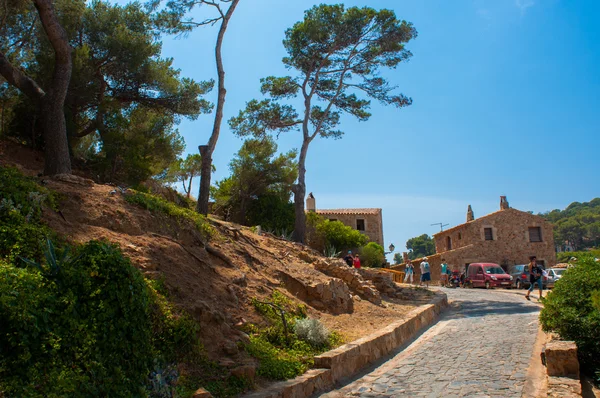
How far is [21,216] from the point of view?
580 cm

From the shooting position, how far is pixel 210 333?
610cm

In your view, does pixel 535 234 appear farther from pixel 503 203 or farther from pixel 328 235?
pixel 328 235

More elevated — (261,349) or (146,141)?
(146,141)

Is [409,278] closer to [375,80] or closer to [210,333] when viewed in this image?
[375,80]

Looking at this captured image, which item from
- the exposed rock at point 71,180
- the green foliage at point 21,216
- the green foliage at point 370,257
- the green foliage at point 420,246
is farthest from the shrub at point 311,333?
the green foliage at point 420,246

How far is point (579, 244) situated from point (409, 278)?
57.7m

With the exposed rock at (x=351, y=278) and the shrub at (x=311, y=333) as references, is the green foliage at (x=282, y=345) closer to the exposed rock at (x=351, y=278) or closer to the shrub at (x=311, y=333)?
the shrub at (x=311, y=333)

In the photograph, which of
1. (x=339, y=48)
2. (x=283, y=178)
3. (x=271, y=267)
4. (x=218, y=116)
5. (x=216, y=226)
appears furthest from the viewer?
(x=283, y=178)

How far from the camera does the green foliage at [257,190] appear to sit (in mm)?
26609

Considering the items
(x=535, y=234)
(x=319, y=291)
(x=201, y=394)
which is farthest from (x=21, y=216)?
(x=535, y=234)

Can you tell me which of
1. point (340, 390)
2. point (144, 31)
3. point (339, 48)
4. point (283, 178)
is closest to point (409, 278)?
point (283, 178)

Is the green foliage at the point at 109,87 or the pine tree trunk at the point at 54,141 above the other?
the green foliage at the point at 109,87

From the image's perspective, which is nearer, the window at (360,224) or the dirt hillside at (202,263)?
the dirt hillside at (202,263)

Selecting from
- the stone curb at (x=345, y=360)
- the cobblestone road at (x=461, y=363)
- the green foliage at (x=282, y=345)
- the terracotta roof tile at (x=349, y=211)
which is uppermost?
the terracotta roof tile at (x=349, y=211)
